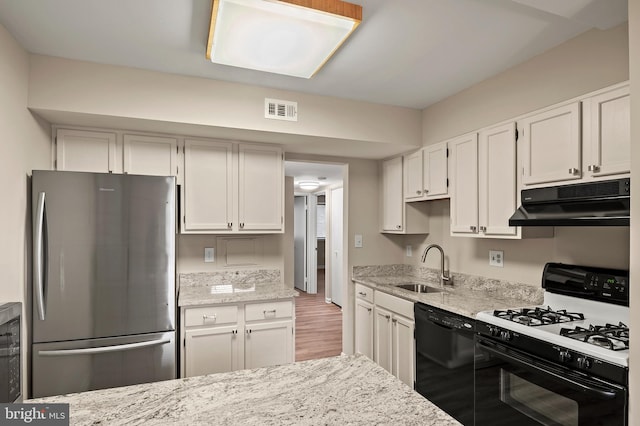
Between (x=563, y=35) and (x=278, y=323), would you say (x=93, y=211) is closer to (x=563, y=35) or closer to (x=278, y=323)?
(x=278, y=323)

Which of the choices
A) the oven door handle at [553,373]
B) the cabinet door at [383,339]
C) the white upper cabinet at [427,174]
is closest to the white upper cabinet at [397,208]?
the white upper cabinet at [427,174]

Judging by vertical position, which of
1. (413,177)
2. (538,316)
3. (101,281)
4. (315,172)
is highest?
(315,172)

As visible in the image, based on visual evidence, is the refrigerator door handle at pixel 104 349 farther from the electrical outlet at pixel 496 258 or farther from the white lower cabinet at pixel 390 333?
the electrical outlet at pixel 496 258

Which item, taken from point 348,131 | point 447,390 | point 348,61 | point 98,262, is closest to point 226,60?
point 348,61

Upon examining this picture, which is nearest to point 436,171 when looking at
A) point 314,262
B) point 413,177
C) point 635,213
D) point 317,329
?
point 413,177

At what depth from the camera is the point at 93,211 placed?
229 centimetres

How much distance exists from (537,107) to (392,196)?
158cm

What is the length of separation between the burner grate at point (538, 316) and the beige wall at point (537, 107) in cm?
34

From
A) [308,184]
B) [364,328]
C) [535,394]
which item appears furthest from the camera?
[308,184]

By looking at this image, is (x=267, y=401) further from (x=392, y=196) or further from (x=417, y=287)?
(x=392, y=196)

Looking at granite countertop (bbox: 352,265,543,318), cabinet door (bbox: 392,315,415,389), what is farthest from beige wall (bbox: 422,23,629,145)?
cabinet door (bbox: 392,315,415,389)

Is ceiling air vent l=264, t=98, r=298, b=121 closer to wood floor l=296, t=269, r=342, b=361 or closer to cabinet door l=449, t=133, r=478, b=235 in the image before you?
cabinet door l=449, t=133, r=478, b=235

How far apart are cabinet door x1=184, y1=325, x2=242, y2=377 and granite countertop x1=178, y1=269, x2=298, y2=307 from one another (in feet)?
0.71

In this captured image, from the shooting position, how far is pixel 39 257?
215 centimetres
